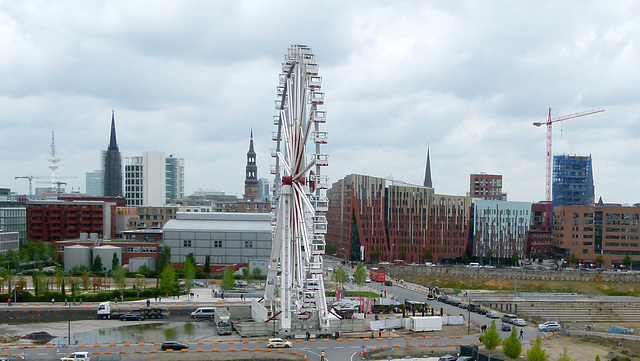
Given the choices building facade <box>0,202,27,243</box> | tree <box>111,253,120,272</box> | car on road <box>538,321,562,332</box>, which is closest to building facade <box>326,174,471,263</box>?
tree <box>111,253,120,272</box>

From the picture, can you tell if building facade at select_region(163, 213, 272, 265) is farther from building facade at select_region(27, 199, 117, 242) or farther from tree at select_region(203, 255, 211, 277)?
building facade at select_region(27, 199, 117, 242)

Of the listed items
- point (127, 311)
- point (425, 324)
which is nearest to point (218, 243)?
point (127, 311)

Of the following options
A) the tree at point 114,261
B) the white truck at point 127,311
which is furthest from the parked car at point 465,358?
the tree at point 114,261

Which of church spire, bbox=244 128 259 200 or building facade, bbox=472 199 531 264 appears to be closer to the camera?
building facade, bbox=472 199 531 264

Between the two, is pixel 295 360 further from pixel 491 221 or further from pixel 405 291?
pixel 491 221

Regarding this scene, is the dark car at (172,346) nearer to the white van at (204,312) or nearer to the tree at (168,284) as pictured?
the white van at (204,312)

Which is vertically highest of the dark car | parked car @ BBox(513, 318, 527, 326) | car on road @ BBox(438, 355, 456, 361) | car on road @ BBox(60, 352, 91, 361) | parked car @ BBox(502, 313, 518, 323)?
car on road @ BBox(60, 352, 91, 361)

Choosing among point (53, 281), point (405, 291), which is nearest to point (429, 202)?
point (405, 291)
